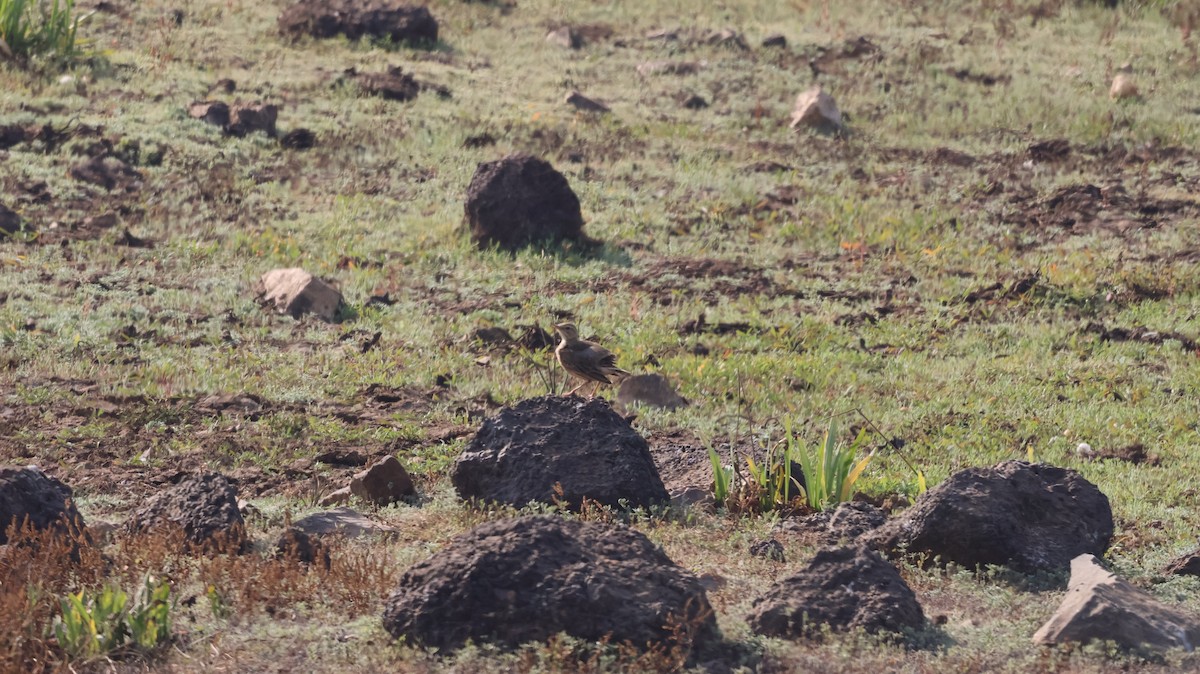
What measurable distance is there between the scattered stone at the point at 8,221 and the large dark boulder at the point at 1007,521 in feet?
30.4

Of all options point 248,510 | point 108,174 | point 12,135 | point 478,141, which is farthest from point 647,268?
point 12,135

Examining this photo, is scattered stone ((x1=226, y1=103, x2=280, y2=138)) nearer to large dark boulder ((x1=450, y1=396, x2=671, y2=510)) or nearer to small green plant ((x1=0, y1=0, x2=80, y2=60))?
small green plant ((x1=0, y1=0, x2=80, y2=60))

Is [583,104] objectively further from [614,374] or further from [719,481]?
[719,481]

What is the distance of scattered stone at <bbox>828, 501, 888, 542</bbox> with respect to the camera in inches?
277

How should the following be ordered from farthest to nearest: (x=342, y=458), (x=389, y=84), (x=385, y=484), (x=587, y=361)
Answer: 1. (x=389, y=84)
2. (x=587, y=361)
3. (x=342, y=458)
4. (x=385, y=484)

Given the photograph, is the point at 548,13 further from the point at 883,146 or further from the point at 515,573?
the point at 515,573

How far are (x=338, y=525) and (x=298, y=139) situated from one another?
32.7 feet

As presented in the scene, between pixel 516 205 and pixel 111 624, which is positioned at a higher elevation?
pixel 111 624

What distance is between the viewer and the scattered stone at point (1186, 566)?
6711 mm

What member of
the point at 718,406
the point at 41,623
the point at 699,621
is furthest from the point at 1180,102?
the point at 41,623

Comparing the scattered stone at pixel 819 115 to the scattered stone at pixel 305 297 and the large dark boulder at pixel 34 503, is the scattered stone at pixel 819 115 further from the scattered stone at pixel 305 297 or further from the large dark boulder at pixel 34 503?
the large dark boulder at pixel 34 503

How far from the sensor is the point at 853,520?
23.4ft

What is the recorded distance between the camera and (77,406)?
9.71 m

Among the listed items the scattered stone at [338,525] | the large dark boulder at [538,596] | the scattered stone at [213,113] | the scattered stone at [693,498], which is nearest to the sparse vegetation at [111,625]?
the large dark boulder at [538,596]
